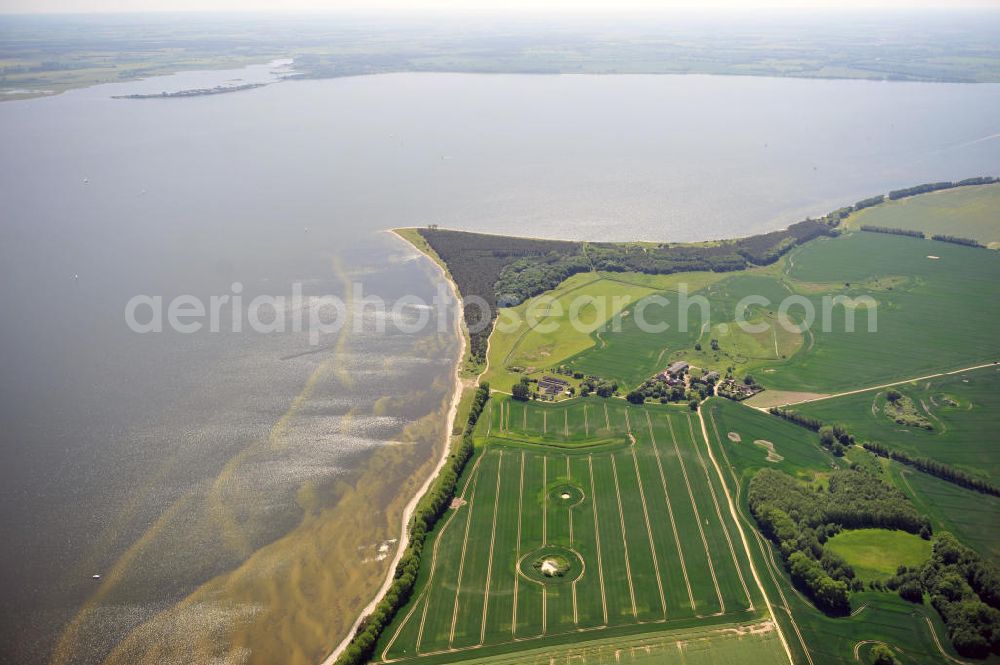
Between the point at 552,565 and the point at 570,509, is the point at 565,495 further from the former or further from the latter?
the point at 552,565

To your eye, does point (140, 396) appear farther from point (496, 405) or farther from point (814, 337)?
point (814, 337)

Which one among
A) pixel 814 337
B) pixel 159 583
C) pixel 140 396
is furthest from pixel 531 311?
pixel 159 583

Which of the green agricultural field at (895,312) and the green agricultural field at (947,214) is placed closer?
the green agricultural field at (895,312)

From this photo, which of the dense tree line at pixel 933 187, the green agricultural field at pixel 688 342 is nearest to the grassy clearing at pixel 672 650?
the green agricultural field at pixel 688 342

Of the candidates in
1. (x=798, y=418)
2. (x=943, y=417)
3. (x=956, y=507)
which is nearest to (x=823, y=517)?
(x=956, y=507)

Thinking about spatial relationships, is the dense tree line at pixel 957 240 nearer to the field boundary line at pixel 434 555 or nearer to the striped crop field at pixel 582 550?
the striped crop field at pixel 582 550

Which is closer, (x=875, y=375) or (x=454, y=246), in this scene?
(x=875, y=375)
